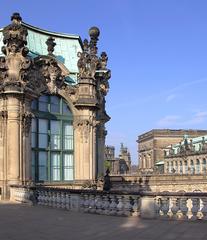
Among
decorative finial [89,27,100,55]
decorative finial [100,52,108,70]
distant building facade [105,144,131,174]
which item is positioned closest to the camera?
decorative finial [89,27,100,55]

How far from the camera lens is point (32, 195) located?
2058cm

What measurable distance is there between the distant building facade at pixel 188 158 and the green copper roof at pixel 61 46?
67171 millimetres

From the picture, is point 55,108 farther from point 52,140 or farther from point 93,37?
point 93,37

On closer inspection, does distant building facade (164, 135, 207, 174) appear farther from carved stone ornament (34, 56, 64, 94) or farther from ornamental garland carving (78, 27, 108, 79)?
carved stone ornament (34, 56, 64, 94)

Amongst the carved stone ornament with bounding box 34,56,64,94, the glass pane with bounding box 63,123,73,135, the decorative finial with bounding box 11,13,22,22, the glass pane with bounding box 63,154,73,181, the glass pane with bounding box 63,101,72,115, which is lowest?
the glass pane with bounding box 63,154,73,181

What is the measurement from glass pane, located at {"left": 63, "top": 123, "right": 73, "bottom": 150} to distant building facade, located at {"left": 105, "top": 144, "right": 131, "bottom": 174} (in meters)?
91.3

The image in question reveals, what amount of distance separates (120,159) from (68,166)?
4141 inches

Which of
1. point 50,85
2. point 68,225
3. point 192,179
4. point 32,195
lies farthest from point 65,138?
point 192,179

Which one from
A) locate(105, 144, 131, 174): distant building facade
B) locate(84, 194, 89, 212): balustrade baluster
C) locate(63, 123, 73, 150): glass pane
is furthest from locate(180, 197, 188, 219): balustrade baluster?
locate(105, 144, 131, 174): distant building facade

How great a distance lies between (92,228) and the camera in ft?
41.7

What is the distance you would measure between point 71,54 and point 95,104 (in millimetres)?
4626

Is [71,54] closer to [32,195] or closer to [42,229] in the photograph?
[32,195]

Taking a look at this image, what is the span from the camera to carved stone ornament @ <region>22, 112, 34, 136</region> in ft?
79.4

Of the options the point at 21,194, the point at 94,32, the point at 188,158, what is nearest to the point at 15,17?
the point at 94,32
